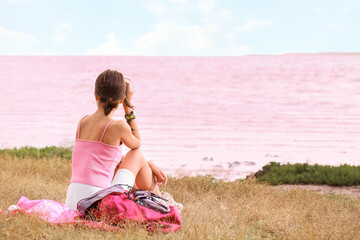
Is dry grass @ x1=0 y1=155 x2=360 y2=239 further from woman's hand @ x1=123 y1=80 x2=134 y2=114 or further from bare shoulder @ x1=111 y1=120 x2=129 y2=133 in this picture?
woman's hand @ x1=123 y1=80 x2=134 y2=114

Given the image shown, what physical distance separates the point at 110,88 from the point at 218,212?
2203 millimetres

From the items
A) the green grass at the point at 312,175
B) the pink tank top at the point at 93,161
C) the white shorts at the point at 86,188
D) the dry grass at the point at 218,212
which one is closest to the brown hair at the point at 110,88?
the pink tank top at the point at 93,161

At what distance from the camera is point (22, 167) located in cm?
866

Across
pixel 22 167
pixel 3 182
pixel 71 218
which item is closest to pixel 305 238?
pixel 71 218

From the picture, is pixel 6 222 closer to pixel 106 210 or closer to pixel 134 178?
pixel 106 210

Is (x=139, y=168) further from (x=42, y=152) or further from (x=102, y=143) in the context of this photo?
(x=42, y=152)

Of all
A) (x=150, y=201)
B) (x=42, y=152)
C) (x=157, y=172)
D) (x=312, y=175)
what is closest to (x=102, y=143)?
(x=150, y=201)

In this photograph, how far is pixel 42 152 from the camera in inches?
449

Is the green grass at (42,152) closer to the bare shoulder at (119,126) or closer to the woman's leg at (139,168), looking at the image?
the woman's leg at (139,168)

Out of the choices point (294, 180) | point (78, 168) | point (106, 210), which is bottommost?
point (294, 180)

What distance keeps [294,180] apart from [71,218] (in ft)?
20.2

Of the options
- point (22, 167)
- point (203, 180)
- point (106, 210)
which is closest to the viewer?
point (106, 210)

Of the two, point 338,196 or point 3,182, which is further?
point 338,196

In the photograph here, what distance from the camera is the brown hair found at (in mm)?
4445
